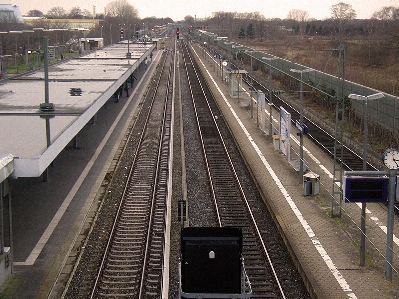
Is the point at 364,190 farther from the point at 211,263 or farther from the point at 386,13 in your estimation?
the point at 386,13

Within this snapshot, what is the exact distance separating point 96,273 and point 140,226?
244 cm

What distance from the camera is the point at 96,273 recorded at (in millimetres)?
9539

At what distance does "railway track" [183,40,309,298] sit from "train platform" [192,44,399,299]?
0.43 metres

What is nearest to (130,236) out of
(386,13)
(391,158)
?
(391,158)

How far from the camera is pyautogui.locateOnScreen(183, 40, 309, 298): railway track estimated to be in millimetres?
9055

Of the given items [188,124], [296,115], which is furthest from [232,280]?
[296,115]

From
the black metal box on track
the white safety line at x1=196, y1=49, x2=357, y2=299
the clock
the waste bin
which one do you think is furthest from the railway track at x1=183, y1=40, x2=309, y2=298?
the clock

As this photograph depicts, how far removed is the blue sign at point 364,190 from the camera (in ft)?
29.8

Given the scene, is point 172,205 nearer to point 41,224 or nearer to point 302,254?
point 41,224

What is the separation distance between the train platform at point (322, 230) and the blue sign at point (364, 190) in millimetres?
1193

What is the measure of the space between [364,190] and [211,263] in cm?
337

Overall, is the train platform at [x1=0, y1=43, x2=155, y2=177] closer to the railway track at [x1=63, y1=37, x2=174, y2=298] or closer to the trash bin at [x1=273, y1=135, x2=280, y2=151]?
the railway track at [x1=63, y1=37, x2=174, y2=298]

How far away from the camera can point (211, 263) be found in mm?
7023

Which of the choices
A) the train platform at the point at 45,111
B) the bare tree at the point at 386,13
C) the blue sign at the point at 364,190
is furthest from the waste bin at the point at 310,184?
the bare tree at the point at 386,13
